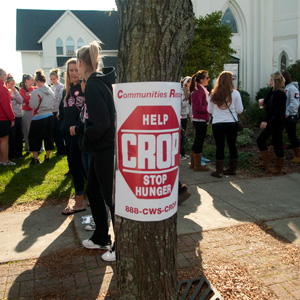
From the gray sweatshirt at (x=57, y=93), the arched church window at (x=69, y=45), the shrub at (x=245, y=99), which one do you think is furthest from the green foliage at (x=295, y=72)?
the arched church window at (x=69, y=45)

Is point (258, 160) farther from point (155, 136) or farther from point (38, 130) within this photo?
point (155, 136)

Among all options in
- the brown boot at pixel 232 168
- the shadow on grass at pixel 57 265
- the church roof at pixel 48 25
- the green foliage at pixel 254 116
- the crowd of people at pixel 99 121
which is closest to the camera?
the shadow on grass at pixel 57 265

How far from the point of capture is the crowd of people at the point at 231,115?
6523mm

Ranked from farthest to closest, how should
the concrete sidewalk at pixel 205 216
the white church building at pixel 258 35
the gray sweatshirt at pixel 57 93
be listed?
the white church building at pixel 258 35
the gray sweatshirt at pixel 57 93
the concrete sidewalk at pixel 205 216

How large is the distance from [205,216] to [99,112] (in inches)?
92.0

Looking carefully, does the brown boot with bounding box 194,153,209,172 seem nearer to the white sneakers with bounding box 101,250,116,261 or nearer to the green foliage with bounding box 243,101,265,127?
the white sneakers with bounding box 101,250,116,261

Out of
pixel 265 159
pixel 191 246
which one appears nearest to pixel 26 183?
pixel 191 246

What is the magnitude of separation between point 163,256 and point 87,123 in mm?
1694

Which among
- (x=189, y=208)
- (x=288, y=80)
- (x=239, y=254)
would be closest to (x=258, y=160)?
(x=288, y=80)

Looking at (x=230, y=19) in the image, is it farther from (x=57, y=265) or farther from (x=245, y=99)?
(x=57, y=265)

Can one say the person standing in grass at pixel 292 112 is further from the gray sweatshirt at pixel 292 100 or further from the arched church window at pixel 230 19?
the arched church window at pixel 230 19

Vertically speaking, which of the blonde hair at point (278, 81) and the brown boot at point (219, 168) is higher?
the blonde hair at point (278, 81)

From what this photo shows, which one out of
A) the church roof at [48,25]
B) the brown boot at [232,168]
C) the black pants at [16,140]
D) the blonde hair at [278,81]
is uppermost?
the church roof at [48,25]

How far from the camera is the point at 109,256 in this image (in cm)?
352
